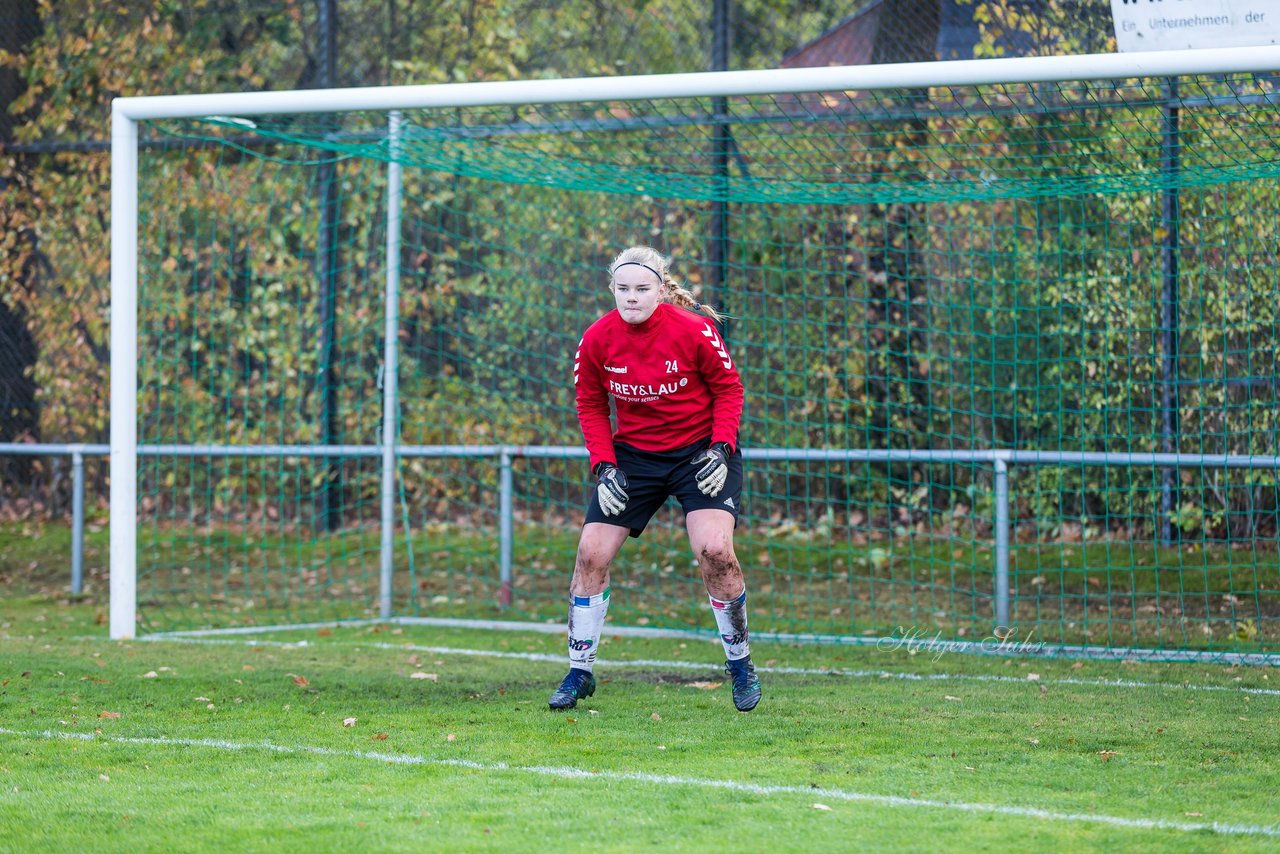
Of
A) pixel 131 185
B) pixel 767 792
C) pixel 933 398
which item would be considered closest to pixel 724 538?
pixel 767 792

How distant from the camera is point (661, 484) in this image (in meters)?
5.55

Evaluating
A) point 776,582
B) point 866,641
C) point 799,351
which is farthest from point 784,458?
point 799,351

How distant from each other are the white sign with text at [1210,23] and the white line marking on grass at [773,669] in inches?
110

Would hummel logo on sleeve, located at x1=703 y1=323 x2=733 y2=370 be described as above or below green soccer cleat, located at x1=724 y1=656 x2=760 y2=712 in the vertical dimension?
above

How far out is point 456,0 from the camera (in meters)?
11.8

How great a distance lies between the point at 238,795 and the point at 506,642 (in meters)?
3.69

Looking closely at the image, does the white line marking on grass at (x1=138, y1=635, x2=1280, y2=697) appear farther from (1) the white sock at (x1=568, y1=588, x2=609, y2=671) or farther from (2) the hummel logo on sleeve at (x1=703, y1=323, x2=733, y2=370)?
(2) the hummel logo on sleeve at (x1=703, y1=323, x2=733, y2=370)

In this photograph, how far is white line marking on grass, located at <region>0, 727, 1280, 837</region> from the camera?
3779mm

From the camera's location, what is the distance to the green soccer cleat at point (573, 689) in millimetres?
5453

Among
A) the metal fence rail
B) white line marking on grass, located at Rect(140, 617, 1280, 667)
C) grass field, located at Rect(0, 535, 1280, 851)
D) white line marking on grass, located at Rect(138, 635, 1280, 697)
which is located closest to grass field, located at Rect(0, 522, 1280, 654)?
white line marking on grass, located at Rect(140, 617, 1280, 667)

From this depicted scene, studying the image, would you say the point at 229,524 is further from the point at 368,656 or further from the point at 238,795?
the point at 238,795

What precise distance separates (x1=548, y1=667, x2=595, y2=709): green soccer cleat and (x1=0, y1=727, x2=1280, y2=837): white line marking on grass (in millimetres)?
883

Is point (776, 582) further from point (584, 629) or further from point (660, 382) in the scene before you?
point (660, 382)

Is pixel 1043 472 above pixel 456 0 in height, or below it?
below
